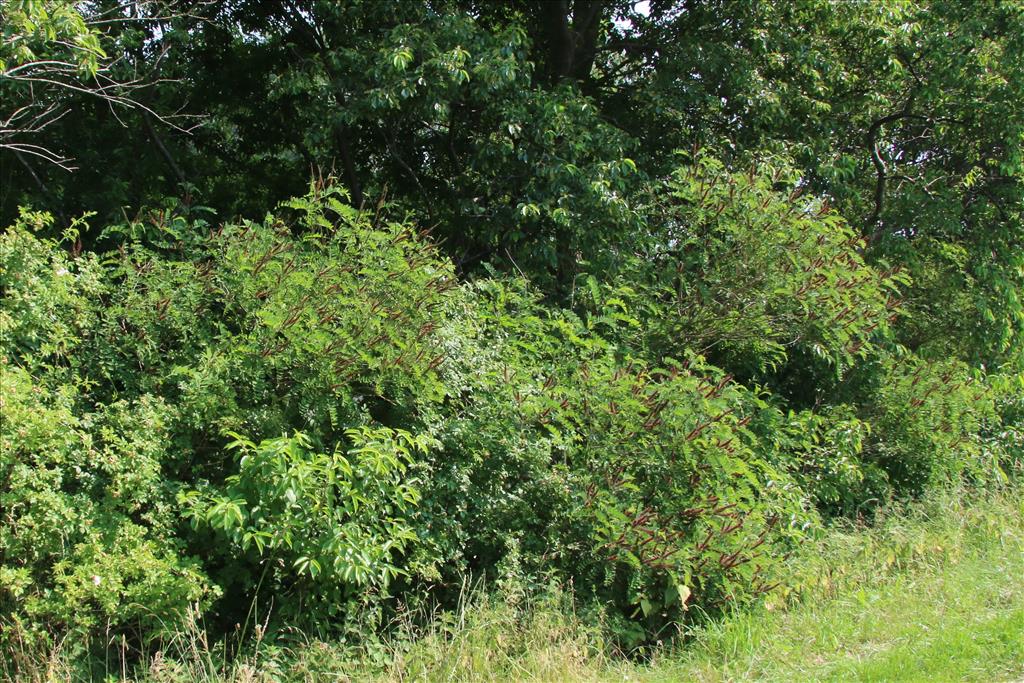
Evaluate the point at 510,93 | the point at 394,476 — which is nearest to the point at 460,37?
the point at 510,93

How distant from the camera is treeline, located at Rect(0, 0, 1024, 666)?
17.0 feet

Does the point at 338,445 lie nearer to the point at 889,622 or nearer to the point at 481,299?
the point at 481,299

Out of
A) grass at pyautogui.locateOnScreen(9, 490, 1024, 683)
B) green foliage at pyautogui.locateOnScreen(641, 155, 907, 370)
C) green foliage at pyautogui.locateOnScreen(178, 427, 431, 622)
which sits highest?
green foliage at pyautogui.locateOnScreen(641, 155, 907, 370)

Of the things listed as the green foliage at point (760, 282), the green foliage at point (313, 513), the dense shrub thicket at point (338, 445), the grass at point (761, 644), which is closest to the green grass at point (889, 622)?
the grass at point (761, 644)

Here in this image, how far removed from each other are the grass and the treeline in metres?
0.26

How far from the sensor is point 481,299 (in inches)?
292

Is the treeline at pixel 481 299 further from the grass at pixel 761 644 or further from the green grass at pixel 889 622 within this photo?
the green grass at pixel 889 622

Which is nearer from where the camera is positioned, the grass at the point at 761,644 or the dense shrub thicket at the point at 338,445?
the dense shrub thicket at the point at 338,445

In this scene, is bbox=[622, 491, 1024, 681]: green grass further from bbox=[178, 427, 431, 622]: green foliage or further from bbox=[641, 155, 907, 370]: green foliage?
bbox=[641, 155, 907, 370]: green foliage

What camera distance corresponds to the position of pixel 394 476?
552cm

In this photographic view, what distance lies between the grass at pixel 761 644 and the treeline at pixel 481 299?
255mm

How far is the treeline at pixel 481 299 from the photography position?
5188 mm

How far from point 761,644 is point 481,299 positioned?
337cm

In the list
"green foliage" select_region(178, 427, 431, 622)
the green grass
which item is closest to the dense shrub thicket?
"green foliage" select_region(178, 427, 431, 622)
